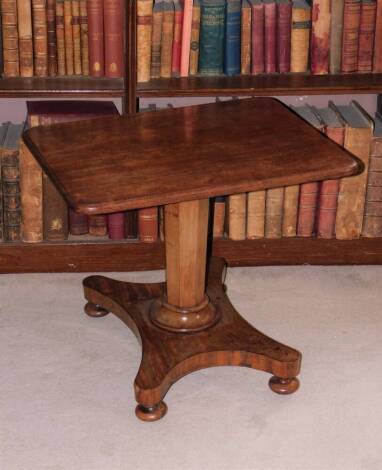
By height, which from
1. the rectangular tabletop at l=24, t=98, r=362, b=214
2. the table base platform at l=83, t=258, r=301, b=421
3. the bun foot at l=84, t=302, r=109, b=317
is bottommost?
the bun foot at l=84, t=302, r=109, b=317

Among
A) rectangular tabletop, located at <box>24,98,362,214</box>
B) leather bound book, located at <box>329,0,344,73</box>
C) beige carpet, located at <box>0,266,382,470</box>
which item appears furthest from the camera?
leather bound book, located at <box>329,0,344,73</box>

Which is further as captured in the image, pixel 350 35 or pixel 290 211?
pixel 290 211

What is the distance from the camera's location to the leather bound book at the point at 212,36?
9.57 ft

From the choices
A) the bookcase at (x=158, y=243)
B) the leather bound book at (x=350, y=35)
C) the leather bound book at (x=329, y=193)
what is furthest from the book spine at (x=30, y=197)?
the leather bound book at (x=350, y=35)

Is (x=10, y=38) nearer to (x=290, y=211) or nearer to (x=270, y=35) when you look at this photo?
(x=270, y=35)

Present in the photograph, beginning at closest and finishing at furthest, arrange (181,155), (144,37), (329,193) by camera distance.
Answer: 1. (181,155)
2. (144,37)
3. (329,193)

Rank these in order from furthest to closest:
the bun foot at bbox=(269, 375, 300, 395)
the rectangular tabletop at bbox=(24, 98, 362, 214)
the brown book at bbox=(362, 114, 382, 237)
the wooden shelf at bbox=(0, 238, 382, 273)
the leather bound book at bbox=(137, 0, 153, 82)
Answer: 1. the wooden shelf at bbox=(0, 238, 382, 273)
2. the brown book at bbox=(362, 114, 382, 237)
3. the leather bound book at bbox=(137, 0, 153, 82)
4. the bun foot at bbox=(269, 375, 300, 395)
5. the rectangular tabletop at bbox=(24, 98, 362, 214)

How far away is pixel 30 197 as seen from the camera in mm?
3074

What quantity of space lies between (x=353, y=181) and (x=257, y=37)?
1.96 feet

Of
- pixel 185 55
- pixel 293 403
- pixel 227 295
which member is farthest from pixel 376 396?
pixel 185 55

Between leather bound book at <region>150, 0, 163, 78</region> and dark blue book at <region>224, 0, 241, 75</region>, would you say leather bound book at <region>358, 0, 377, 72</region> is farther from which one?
leather bound book at <region>150, 0, 163, 78</region>

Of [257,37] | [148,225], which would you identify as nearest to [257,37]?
[257,37]

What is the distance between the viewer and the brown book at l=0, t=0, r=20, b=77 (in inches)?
112

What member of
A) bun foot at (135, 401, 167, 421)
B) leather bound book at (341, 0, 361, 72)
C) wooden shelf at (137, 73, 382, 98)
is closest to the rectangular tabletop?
wooden shelf at (137, 73, 382, 98)
